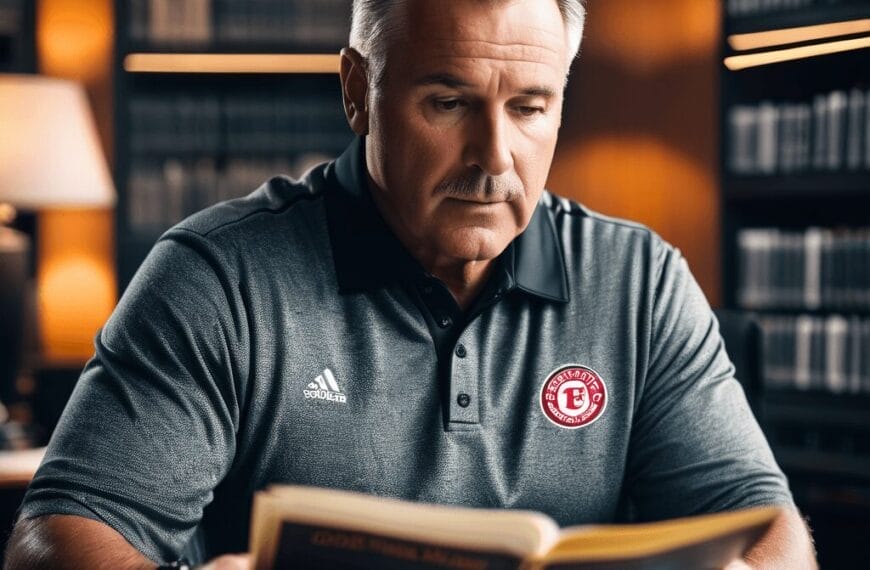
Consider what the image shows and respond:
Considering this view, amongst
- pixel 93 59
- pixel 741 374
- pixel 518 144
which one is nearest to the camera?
pixel 518 144

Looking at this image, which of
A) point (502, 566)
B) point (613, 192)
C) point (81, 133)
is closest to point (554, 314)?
point (502, 566)

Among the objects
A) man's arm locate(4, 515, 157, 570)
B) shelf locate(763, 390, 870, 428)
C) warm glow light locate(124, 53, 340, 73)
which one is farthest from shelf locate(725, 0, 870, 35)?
man's arm locate(4, 515, 157, 570)

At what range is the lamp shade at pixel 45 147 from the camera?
2613 mm

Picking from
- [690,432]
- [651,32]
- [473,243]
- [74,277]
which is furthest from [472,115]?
[74,277]

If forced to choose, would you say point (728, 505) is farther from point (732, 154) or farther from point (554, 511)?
point (732, 154)

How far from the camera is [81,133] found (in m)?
2.77

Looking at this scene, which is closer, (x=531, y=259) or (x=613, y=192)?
(x=531, y=259)

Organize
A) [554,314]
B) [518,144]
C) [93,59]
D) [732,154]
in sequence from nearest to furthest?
[518,144], [554,314], [732,154], [93,59]

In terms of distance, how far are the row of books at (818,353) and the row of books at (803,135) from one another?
0.45 metres

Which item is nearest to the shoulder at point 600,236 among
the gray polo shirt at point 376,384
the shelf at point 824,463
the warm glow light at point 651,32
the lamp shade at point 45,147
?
the gray polo shirt at point 376,384

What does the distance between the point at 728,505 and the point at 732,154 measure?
241 cm

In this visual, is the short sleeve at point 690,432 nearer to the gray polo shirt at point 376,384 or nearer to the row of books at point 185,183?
the gray polo shirt at point 376,384

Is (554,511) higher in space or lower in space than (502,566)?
lower

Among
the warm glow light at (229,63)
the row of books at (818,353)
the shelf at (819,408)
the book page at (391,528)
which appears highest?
the warm glow light at (229,63)
